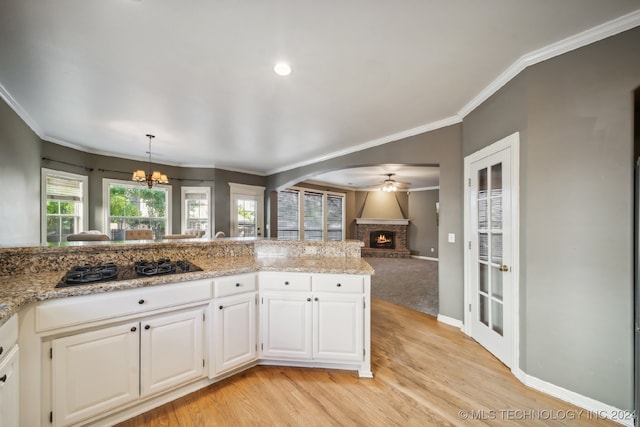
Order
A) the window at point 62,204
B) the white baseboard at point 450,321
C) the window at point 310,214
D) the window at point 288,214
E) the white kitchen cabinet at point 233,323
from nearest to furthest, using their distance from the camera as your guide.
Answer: the white kitchen cabinet at point 233,323 < the white baseboard at point 450,321 < the window at point 62,204 < the window at point 288,214 < the window at point 310,214

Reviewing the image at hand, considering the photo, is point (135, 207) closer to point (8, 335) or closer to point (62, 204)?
point (62, 204)

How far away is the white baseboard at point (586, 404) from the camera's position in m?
1.67

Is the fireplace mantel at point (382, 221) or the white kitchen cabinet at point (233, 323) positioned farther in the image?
the fireplace mantel at point (382, 221)

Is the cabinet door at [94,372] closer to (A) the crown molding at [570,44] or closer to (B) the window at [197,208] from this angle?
(A) the crown molding at [570,44]

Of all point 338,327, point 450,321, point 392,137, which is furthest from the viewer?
point 392,137

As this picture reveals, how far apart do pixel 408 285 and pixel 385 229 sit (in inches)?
177

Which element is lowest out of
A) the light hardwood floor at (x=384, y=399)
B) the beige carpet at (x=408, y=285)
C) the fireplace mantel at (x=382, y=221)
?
the beige carpet at (x=408, y=285)

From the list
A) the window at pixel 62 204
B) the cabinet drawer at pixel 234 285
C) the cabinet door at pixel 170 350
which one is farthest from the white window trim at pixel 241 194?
the cabinet door at pixel 170 350

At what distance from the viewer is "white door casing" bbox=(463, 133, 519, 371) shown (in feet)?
7.35

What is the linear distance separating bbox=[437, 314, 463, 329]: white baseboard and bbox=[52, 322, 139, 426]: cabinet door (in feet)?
10.7

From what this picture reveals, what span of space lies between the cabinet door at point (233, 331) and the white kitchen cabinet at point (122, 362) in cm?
11

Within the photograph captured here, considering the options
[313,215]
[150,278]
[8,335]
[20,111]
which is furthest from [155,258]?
[313,215]

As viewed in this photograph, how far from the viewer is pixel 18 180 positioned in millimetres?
3105

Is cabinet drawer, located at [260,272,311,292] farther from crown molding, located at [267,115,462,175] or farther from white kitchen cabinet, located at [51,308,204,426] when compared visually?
crown molding, located at [267,115,462,175]
